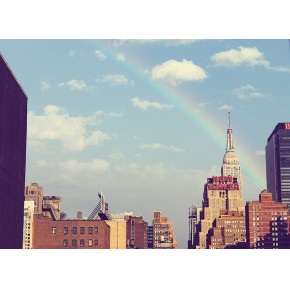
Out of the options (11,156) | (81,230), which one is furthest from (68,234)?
(11,156)

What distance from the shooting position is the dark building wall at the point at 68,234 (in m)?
152

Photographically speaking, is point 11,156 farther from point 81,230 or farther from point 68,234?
point 81,230

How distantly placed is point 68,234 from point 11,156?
41438mm

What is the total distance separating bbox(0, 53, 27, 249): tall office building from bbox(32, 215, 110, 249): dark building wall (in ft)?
76.5

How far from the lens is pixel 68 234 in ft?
503

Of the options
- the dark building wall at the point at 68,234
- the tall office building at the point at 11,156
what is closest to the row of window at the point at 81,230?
the dark building wall at the point at 68,234

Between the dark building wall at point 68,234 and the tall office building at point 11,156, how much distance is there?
76.5ft

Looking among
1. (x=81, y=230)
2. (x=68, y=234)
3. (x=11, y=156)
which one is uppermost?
(x=11, y=156)
